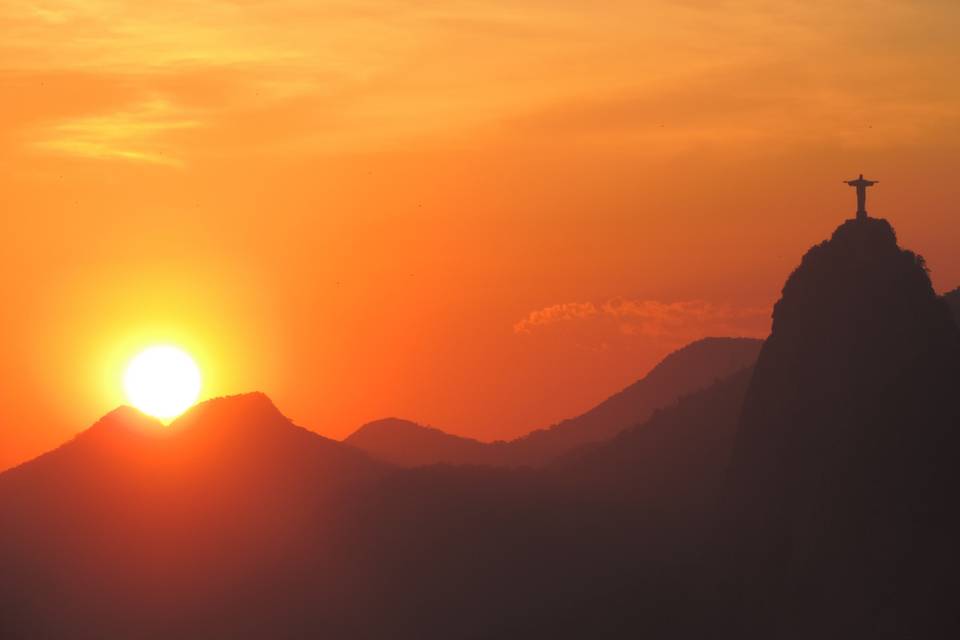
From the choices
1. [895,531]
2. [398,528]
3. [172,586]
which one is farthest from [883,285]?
[172,586]

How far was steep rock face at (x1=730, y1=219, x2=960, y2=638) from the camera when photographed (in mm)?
174250

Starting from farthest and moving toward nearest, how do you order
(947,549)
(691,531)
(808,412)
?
(691,531) → (808,412) → (947,549)

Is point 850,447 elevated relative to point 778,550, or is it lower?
elevated

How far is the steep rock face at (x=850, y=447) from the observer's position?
6860 inches

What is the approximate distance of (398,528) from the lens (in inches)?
7835

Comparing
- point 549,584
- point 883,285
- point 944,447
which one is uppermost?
point 883,285

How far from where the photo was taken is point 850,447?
179500mm

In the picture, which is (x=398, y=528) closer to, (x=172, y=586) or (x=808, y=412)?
(x=172, y=586)

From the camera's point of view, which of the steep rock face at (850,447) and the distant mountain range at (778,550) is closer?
the steep rock face at (850,447)

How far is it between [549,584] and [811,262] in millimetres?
43923

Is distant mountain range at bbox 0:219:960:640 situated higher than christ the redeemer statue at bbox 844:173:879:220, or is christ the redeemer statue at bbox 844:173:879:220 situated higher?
christ the redeemer statue at bbox 844:173:879:220

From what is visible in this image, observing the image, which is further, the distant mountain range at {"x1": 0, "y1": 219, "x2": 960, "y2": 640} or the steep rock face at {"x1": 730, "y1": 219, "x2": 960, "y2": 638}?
the distant mountain range at {"x1": 0, "y1": 219, "x2": 960, "y2": 640}

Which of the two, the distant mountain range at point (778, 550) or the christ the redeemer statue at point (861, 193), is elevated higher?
the christ the redeemer statue at point (861, 193)

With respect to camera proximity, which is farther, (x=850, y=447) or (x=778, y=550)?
(x=778, y=550)
